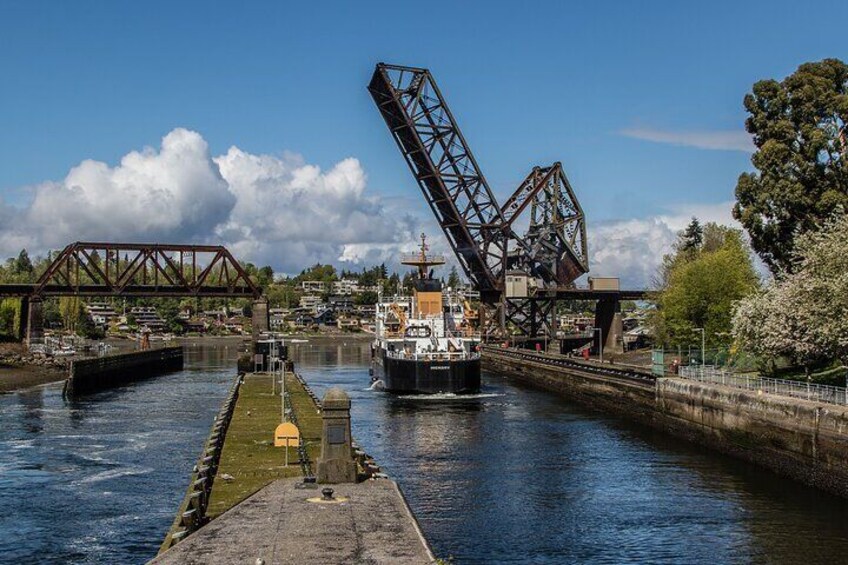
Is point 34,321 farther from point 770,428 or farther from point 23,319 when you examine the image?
point 770,428

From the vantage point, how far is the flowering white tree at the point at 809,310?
132 feet

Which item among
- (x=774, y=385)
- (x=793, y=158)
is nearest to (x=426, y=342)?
(x=793, y=158)

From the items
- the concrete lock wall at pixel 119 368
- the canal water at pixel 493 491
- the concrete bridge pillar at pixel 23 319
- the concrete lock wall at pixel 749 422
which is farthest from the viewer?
the concrete bridge pillar at pixel 23 319

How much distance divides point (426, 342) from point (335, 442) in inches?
1930

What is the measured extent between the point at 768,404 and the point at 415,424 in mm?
20148

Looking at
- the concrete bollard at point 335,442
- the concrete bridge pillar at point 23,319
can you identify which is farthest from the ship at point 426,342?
the concrete bridge pillar at point 23,319

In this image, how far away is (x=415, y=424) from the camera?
51688mm

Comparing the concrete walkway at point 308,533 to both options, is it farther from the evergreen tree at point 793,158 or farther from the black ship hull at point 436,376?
the black ship hull at point 436,376

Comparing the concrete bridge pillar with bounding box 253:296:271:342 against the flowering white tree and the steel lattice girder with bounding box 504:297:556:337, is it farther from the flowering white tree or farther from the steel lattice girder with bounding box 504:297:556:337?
the flowering white tree

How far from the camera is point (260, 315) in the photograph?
115 m

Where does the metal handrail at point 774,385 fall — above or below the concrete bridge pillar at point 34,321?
below

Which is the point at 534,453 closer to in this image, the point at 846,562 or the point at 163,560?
the point at 846,562

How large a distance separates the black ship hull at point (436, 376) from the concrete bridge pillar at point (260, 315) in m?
48.5

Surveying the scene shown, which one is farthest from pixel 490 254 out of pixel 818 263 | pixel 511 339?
pixel 818 263
